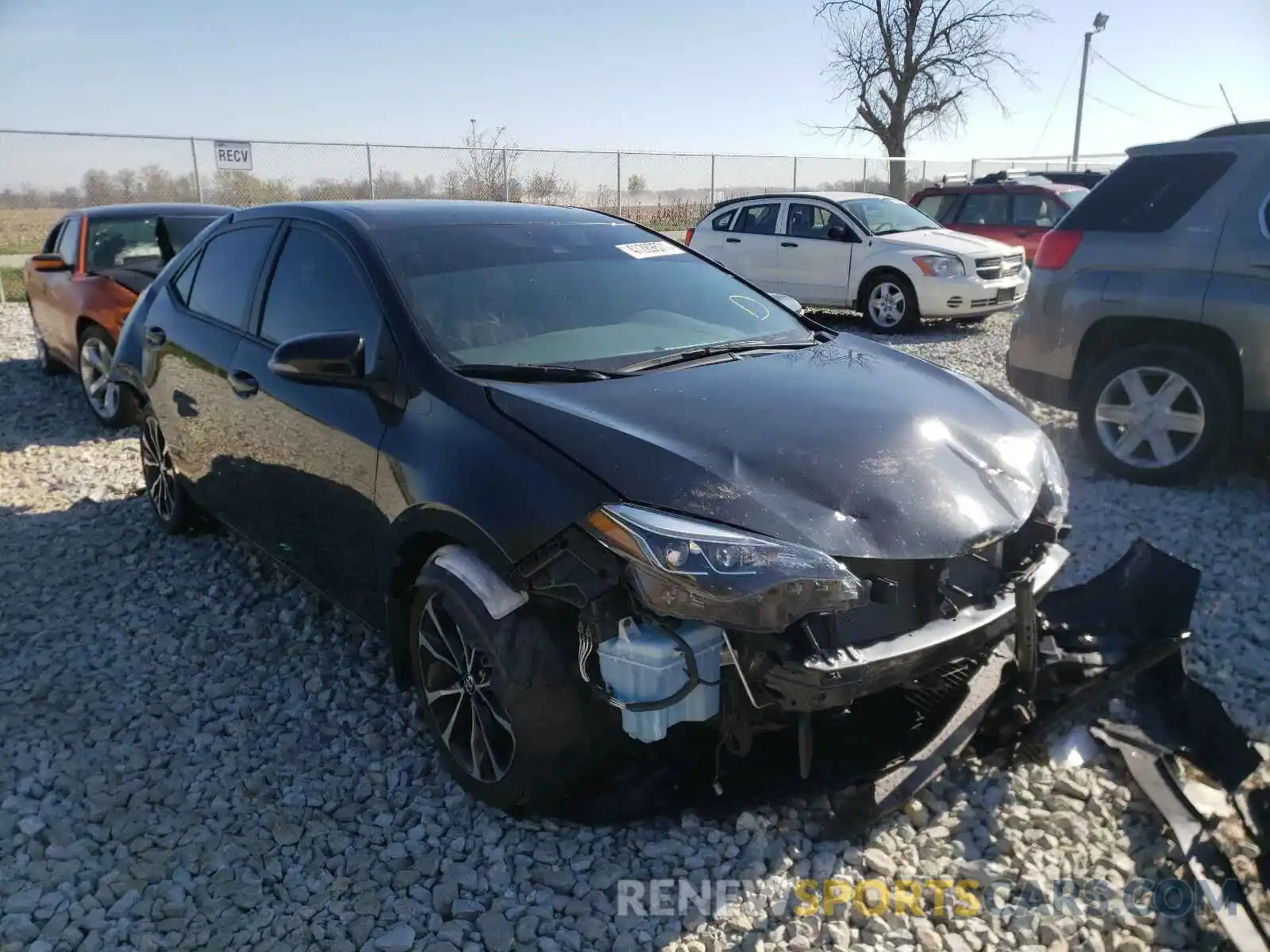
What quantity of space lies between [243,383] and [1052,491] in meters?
3.09

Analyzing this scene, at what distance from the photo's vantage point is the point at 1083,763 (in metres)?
2.95

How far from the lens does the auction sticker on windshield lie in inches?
154

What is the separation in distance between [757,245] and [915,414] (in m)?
9.94

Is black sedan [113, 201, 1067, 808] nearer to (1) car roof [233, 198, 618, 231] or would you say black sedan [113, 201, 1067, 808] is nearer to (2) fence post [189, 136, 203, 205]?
(1) car roof [233, 198, 618, 231]

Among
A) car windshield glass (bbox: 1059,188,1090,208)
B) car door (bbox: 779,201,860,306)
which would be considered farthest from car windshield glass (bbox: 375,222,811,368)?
car windshield glass (bbox: 1059,188,1090,208)

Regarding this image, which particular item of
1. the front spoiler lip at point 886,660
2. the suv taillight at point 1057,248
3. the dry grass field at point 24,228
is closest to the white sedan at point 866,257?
the suv taillight at point 1057,248

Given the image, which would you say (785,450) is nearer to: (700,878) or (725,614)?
(725,614)

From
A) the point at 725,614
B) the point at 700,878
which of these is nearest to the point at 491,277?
the point at 725,614

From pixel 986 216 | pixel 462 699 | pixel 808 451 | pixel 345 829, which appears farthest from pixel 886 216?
pixel 345 829

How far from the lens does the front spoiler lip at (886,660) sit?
2.25m

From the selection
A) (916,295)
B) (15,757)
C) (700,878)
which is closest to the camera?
(700,878)

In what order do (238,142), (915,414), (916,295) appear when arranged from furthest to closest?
(238,142)
(916,295)
(915,414)

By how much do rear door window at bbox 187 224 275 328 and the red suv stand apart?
37.8ft

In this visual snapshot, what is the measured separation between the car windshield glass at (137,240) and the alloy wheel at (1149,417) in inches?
277
